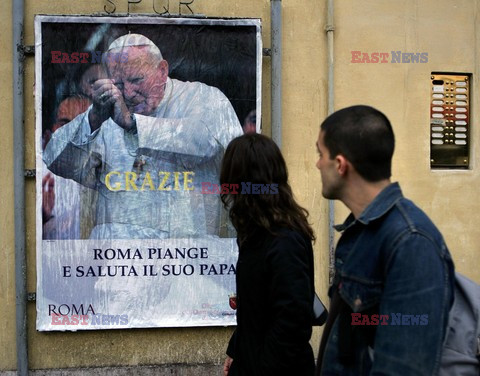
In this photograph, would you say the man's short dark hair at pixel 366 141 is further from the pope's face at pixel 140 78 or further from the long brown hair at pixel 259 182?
the pope's face at pixel 140 78

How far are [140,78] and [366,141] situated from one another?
3.43 m

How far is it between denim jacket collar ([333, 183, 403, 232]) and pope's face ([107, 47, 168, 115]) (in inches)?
133

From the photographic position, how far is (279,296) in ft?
7.42

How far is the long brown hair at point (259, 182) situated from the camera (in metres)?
2.46

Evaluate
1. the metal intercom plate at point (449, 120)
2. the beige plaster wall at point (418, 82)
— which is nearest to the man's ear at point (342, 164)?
the beige plaster wall at point (418, 82)

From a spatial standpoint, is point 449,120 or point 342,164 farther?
point 449,120

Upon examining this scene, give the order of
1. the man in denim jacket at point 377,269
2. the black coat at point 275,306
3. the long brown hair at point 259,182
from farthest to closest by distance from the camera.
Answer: the long brown hair at point 259,182 → the black coat at point 275,306 → the man in denim jacket at point 377,269

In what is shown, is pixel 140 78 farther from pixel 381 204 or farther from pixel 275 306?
pixel 381 204

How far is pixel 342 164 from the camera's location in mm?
1820

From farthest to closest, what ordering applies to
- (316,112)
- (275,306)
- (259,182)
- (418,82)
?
(418,82)
(316,112)
(259,182)
(275,306)

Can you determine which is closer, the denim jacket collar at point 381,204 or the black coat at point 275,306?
the denim jacket collar at point 381,204

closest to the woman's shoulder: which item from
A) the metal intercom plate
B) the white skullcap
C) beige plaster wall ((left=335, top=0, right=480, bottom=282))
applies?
beige plaster wall ((left=335, top=0, right=480, bottom=282))

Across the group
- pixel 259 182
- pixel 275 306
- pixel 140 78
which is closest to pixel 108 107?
pixel 140 78

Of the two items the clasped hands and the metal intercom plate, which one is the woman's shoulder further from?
the metal intercom plate
